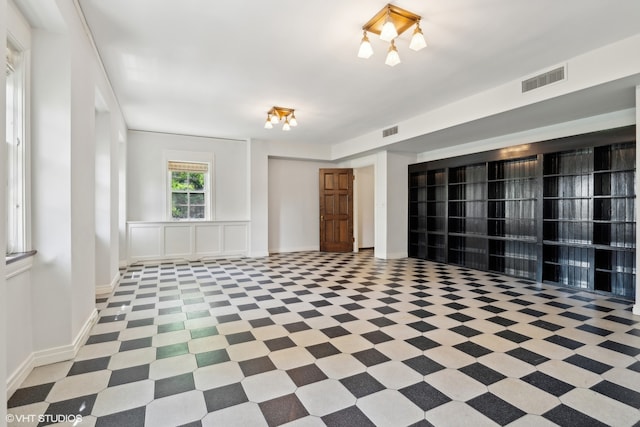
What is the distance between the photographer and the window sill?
Answer: 1901mm

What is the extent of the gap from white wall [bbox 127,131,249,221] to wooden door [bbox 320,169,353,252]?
80.2 inches

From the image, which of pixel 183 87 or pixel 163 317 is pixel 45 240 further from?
pixel 183 87

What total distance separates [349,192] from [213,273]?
424 centimetres

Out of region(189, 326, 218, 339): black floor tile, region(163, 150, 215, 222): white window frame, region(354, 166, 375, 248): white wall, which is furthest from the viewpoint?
region(354, 166, 375, 248): white wall

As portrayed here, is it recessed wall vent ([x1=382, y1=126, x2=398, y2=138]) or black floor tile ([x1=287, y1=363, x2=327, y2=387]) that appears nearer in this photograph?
black floor tile ([x1=287, y1=363, x2=327, y2=387])

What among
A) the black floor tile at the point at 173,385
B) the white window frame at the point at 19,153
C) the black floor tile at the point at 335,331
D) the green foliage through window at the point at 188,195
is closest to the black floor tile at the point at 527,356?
the black floor tile at the point at 335,331

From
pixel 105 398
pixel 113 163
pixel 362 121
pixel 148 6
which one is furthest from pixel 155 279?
pixel 362 121

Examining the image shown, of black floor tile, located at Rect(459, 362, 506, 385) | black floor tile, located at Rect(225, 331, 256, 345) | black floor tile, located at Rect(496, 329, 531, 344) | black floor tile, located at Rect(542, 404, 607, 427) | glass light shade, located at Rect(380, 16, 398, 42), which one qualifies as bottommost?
black floor tile, located at Rect(542, 404, 607, 427)

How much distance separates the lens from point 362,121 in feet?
19.6

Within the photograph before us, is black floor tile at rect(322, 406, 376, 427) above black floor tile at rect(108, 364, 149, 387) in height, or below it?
below

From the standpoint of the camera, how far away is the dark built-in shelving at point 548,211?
4156mm

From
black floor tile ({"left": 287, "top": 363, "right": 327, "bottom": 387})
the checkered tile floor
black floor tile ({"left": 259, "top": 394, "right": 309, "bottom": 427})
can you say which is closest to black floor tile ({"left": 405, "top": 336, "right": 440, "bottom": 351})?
the checkered tile floor

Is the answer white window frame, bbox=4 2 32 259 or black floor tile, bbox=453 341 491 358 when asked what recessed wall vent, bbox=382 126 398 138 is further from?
white window frame, bbox=4 2 32 259

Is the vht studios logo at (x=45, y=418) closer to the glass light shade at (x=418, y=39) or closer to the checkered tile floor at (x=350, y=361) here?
the checkered tile floor at (x=350, y=361)
